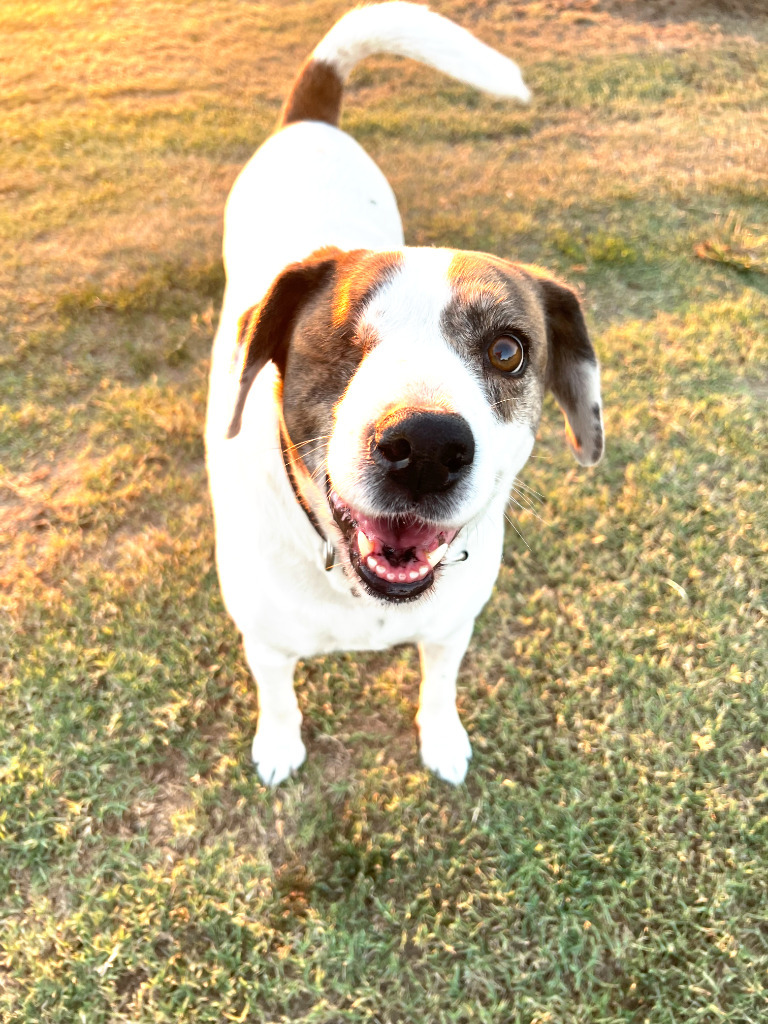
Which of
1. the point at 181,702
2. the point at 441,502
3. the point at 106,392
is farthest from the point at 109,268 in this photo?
the point at 441,502

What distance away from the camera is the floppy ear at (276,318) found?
1803mm

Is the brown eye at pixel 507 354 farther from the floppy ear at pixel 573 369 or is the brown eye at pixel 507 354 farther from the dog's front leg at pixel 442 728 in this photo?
the dog's front leg at pixel 442 728

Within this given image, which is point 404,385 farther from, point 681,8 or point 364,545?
point 681,8

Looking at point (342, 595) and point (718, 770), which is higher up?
point (342, 595)

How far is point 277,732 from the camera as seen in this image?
2.52 m

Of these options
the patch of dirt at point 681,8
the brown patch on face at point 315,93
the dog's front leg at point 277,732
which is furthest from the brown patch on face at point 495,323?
the patch of dirt at point 681,8

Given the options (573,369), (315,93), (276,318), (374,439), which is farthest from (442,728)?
(315,93)

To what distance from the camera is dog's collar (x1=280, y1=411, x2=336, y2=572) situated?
1.81 metres

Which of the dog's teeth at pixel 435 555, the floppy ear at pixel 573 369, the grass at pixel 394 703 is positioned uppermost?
the floppy ear at pixel 573 369

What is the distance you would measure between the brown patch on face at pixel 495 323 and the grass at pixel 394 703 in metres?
1.45

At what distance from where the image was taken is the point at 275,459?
76.2 inches

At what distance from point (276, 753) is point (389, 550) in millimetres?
1232

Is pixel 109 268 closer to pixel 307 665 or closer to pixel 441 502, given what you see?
pixel 307 665

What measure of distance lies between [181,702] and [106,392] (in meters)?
2.10
